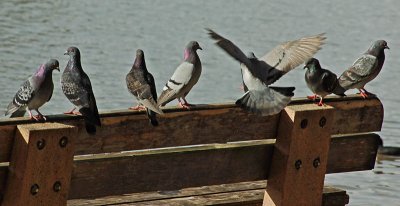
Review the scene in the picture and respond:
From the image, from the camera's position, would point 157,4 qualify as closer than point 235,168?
No

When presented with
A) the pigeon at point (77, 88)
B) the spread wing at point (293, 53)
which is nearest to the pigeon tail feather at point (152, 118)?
the pigeon at point (77, 88)

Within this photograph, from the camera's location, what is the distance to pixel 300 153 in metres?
5.62

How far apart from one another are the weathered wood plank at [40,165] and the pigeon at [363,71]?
3177 millimetres

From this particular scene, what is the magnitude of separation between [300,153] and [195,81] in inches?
66.2

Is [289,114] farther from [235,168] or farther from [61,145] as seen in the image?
[61,145]

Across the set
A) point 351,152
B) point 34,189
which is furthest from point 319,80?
point 34,189

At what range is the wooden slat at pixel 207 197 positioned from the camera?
557 centimetres

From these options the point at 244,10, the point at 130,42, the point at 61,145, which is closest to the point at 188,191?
the point at 61,145

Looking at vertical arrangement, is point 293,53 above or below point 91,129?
above

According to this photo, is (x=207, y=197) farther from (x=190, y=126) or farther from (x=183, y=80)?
(x=183, y=80)

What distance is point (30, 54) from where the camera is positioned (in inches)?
729

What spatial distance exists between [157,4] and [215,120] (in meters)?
22.2

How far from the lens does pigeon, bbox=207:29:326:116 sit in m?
5.53

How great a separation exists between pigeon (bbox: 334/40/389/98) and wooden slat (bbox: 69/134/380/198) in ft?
5.10
